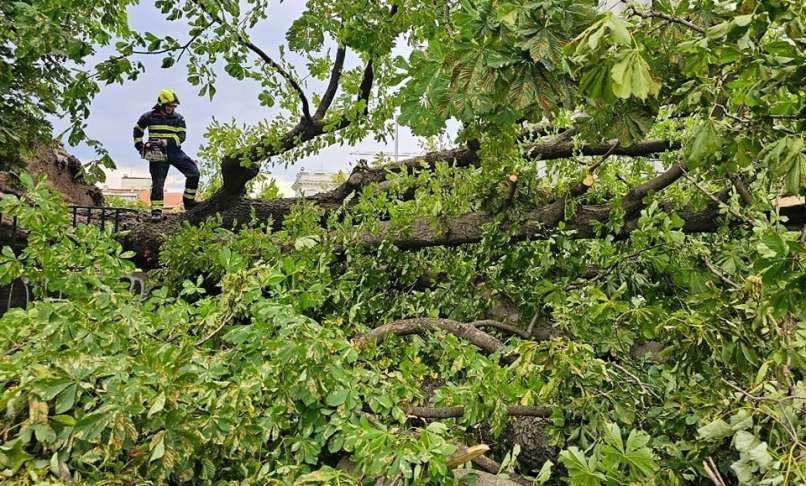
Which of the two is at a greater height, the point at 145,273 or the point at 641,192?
the point at 641,192

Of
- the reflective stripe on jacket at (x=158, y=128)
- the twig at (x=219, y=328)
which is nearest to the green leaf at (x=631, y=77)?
the twig at (x=219, y=328)

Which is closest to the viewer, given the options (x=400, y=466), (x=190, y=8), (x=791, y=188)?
(x=791, y=188)

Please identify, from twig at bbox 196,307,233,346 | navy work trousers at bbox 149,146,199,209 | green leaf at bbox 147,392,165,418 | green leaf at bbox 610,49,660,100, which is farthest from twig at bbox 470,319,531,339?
navy work trousers at bbox 149,146,199,209

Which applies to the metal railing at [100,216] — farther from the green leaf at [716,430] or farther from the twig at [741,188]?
the green leaf at [716,430]

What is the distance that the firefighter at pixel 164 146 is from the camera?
22.9 feet

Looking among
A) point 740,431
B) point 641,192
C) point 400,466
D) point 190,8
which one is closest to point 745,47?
point 740,431

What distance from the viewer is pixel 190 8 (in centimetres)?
467

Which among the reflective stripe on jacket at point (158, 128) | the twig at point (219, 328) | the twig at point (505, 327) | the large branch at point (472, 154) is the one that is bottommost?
the twig at point (505, 327)

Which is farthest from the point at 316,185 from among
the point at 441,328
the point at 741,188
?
the point at 741,188

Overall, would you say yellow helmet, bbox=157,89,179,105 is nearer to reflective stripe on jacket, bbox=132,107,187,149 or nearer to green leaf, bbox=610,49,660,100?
reflective stripe on jacket, bbox=132,107,187,149

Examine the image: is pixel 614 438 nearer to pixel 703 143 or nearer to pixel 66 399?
pixel 703 143

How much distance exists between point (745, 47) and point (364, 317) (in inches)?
127

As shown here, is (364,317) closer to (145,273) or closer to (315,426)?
(315,426)

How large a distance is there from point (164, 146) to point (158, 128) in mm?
228
